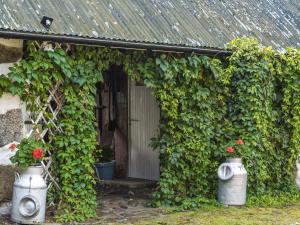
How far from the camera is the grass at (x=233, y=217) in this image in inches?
294

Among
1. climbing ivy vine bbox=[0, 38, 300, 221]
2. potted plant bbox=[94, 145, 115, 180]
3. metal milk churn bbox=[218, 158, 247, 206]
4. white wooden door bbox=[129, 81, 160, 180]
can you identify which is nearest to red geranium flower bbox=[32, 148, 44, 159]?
climbing ivy vine bbox=[0, 38, 300, 221]

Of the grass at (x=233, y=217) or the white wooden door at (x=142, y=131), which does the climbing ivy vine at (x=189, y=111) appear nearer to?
the grass at (x=233, y=217)

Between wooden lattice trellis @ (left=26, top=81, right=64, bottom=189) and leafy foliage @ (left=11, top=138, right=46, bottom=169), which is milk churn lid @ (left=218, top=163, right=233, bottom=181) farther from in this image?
leafy foliage @ (left=11, top=138, right=46, bottom=169)

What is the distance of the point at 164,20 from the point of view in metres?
8.78

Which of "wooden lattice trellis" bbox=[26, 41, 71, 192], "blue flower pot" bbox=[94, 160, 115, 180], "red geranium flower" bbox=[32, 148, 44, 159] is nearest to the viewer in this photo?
"red geranium flower" bbox=[32, 148, 44, 159]

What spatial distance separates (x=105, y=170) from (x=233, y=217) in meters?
3.33

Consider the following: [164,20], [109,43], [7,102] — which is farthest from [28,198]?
[164,20]

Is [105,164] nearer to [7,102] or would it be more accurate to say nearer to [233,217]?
[233,217]

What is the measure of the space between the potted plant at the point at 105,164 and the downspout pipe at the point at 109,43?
2939 millimetres

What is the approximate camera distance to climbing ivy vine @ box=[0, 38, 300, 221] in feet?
23.7

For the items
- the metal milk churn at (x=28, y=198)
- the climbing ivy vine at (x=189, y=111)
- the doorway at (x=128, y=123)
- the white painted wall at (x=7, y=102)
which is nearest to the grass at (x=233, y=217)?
the climbing ivy vine at (x=189, y=111)

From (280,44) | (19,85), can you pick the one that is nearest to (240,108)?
(280,44)

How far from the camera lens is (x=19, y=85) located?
22.2 feet

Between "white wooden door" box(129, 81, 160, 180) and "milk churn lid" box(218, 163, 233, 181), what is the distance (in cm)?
193
